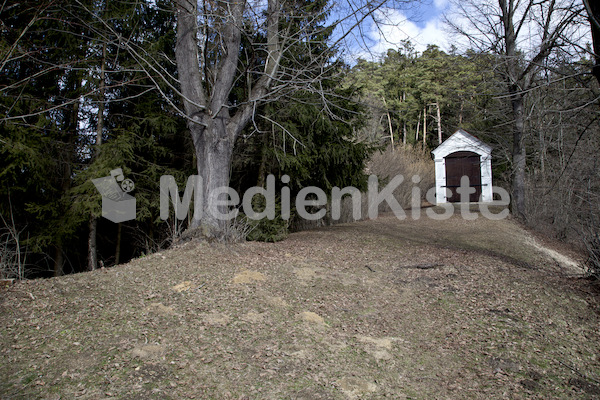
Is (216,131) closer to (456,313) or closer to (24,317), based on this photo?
(24,317)

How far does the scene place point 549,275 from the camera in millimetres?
6000

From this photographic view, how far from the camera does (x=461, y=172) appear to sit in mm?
21750

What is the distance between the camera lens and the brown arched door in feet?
70.4

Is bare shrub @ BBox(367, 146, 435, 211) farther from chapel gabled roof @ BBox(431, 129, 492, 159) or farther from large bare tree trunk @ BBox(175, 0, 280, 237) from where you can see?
large bare tree trunk @ BBox(175, 0, 280, 237)

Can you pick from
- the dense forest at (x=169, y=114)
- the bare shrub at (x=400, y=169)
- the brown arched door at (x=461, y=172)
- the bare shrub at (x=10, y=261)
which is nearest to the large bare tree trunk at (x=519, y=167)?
the dense forest at (x=169, y=114)

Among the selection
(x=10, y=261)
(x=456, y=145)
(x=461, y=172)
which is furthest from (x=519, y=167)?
(x=10, y=261)

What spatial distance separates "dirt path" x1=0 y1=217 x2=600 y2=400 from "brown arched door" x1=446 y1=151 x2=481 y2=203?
53.7ft

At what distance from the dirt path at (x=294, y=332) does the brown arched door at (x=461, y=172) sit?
16366 millimetres

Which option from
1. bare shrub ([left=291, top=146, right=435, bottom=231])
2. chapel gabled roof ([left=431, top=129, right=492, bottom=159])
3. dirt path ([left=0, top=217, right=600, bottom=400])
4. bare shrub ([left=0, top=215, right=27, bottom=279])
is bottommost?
dirt path ([left=0, top=217, right=600, bottom=400])

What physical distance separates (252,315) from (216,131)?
373 centimetres

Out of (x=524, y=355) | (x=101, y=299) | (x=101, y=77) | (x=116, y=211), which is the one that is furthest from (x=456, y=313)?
(x=101, y=77)

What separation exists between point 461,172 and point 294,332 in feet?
65.6

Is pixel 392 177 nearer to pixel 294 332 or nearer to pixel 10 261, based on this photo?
pixel 10 261

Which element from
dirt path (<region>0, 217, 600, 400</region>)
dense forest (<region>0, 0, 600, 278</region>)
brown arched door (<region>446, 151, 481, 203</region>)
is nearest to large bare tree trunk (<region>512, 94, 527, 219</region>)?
dense forest (<region>0, 0, 600, 278</region>)
